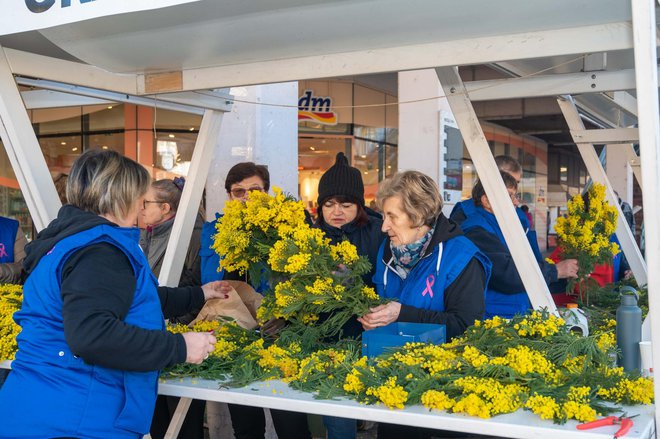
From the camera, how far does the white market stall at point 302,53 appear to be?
2102mm

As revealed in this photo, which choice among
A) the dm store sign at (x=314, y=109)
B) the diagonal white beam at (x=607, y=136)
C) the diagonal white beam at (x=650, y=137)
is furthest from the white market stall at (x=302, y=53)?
the dm store sign at (x=314, y=109)

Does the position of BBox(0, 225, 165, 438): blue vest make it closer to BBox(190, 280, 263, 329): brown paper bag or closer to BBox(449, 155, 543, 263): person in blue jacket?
BBox(190, 280, 263, 329): brown paper bag

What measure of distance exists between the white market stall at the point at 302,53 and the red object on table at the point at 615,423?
12 centimetres

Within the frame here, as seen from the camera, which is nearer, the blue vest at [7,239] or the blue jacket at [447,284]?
→ the blue jacket at [447,284]

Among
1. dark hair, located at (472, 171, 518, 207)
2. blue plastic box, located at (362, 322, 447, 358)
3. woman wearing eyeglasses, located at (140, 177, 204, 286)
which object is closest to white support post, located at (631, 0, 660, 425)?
blue plastic box, located at (362, 322, 447, 358)

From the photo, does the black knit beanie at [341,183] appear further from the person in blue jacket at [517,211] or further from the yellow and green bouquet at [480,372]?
the yellow and green bouquet at [480,372]

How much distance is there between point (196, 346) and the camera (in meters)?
2.18

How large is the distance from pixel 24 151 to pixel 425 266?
71.3 inches

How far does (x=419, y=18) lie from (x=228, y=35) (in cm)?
74

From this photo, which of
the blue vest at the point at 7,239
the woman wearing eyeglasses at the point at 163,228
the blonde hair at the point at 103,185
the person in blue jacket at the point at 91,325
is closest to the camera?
the person in blue jacket at the point at 91,325

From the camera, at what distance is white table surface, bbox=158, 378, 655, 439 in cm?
182

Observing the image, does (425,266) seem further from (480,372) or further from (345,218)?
(480,372)

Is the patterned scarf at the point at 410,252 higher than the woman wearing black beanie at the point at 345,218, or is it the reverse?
the woman wearing black beanie at the point at 345,218

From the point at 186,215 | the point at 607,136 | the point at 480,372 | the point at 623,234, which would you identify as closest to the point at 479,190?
the point at 607,136
